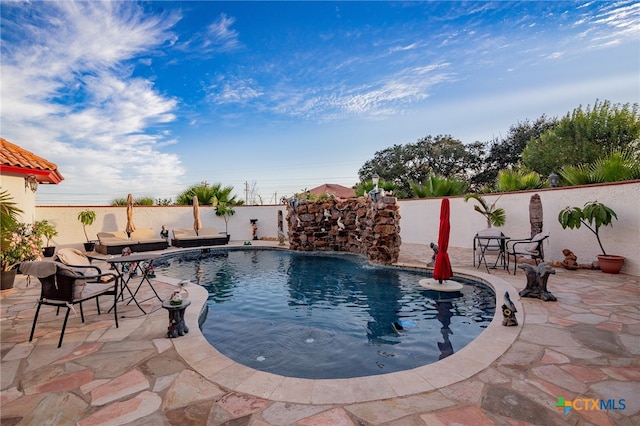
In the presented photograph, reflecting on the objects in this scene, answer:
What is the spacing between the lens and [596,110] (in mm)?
16250

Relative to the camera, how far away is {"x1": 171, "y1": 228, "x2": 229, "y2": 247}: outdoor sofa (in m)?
13.5

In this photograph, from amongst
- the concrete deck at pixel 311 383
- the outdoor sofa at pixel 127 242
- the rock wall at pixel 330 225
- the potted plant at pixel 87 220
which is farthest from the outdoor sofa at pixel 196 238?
the concrete deck at pixel 311 383

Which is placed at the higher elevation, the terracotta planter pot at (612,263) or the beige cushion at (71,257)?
the beige cushion at (71,257)

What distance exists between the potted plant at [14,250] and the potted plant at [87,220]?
647 cm

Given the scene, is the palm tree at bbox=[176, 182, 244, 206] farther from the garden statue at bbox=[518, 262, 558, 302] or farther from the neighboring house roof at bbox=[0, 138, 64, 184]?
the garden statue at bbox=[518, 262, 558, 302]

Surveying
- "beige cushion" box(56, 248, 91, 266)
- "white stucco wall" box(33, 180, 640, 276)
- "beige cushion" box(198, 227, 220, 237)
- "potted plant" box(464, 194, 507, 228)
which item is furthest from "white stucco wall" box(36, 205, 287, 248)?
"potted plant" box(464, 194, 507, 228)

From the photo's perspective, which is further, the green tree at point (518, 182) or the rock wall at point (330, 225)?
the rock wall at point (330, 225)

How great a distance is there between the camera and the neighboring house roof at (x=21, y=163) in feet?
22.0

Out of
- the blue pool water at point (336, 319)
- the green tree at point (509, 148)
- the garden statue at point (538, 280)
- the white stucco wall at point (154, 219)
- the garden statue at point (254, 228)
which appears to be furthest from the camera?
the green tree at point (509, 148)

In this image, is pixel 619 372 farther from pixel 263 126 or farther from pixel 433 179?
pixel 263 126

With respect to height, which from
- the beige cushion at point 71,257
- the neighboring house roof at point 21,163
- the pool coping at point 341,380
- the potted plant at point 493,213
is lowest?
the pool coping at point 341,380

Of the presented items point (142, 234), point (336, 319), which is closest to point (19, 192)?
point (142, 234)

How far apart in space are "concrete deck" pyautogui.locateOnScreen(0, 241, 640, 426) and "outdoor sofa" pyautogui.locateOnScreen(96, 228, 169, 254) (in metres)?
8.52

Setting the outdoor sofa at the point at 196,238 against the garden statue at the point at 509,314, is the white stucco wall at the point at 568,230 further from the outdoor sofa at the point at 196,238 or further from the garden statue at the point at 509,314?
the outdoor sofa at the point at 196,238
